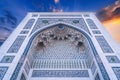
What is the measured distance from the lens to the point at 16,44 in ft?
13.3

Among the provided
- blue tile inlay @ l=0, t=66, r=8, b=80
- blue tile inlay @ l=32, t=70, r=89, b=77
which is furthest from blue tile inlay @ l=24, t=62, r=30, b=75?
blue tile inlay @ l=0, t=66, r=8, b=80

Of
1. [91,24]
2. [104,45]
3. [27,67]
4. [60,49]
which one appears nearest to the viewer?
[27,67]

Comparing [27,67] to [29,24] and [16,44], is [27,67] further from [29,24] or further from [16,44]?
[29,24]

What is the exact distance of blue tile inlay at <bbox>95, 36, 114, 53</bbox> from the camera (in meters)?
3.82

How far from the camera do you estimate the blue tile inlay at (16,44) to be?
12.5 feet

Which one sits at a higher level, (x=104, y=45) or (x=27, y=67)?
(x=104, y=45)

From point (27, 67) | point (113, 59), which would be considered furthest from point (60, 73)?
point (113, 59)

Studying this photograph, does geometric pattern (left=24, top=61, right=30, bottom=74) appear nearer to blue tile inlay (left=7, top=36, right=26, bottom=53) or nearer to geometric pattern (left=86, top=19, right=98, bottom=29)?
blue tile inlay (left=7, top=36, right=26, bottom=53)

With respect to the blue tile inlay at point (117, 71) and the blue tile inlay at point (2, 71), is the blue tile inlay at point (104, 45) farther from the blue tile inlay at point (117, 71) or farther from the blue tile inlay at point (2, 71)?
the blue tile inlay at point (2, 71)

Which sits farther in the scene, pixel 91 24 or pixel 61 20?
pixel 61 20

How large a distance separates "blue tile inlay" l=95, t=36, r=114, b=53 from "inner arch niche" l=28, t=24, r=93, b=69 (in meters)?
0.30

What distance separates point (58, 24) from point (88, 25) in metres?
0.97

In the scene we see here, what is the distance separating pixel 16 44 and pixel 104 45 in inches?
87.6

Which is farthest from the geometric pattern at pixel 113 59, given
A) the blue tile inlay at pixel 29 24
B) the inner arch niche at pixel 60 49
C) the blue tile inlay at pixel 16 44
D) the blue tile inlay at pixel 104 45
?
the blue tile inlay at pixel 29 24
